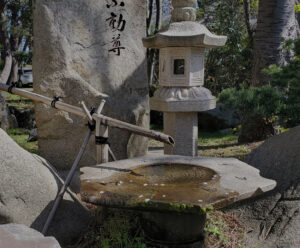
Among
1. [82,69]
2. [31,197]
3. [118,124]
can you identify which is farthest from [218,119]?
[31,197]

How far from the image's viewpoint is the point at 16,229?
1.97 metres

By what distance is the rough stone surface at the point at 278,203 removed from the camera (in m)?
3.94

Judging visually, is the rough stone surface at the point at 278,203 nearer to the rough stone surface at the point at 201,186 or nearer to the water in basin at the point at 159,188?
the rough stone surface at the point at 201,186

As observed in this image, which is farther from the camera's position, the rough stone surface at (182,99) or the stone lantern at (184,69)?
the rough stone surface at (182,99)

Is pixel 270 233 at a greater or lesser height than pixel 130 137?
lesser

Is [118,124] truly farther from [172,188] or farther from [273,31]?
[273,31]

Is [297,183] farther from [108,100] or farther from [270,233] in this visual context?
[108,100]

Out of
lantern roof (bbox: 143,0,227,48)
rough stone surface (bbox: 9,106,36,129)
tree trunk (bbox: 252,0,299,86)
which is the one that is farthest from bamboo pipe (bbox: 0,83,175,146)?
rough stone surface (bbox: 9,106,36,129)

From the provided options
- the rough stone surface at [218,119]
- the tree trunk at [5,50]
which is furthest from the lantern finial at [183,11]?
the tree trunk at [5,50]

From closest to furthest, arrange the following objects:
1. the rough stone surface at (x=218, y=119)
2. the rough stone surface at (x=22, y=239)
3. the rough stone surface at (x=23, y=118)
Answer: the rough stone surface at (x=22, y=239)
the rough stone surface at (x=23, y=118)
the rough stone surface at (x=218, y=119)

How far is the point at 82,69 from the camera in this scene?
524cm

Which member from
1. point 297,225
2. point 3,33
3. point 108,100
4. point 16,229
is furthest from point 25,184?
point 3,33

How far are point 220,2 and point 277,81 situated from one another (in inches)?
432

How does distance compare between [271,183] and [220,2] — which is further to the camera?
[220,2]
